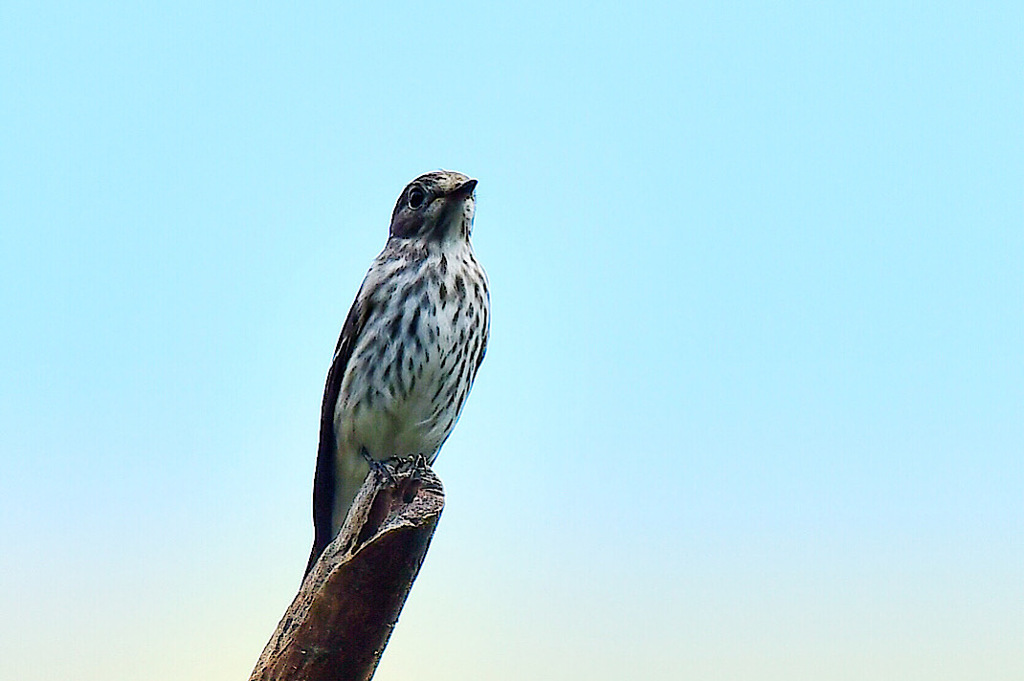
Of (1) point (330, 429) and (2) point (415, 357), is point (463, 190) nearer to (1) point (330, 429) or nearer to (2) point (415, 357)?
(2) point (415, 357)

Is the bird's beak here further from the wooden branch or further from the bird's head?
the wooden branch

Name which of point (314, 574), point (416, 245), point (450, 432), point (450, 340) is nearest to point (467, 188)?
point (416, 245)

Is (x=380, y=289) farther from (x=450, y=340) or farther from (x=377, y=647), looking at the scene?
(x=377, y=647)

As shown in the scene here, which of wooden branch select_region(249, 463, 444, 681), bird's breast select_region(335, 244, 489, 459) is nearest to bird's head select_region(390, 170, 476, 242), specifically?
bird's breast select_region(335, 244, 489, 459)

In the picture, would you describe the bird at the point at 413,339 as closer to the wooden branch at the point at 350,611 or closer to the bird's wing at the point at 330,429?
the bird's wing at the point at 330,429

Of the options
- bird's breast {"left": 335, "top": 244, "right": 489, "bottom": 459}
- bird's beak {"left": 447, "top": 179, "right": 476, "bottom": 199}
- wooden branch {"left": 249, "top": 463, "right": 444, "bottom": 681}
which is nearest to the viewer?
wooden branch {"left": 249, "top": 463, "right": 444, "bottom": 681}

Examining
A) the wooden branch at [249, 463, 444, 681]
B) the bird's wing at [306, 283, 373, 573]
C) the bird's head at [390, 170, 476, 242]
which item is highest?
the bird's head at [390, 170, 476, 242]

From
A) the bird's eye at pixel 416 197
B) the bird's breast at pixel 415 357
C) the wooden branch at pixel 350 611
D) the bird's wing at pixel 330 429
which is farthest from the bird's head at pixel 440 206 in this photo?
the wooden branch at pixel 350 611
